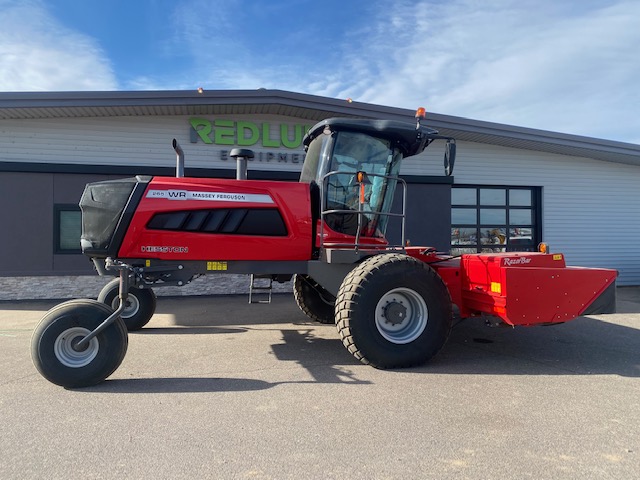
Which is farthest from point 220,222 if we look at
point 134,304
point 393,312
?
point 134,304

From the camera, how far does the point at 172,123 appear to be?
32.2ft

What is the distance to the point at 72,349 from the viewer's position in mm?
4047

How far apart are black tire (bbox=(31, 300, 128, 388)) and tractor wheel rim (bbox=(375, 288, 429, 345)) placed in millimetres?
2588

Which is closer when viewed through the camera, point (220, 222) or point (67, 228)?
point (220, 222)

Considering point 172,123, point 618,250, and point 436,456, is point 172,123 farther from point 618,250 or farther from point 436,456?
point 618,250

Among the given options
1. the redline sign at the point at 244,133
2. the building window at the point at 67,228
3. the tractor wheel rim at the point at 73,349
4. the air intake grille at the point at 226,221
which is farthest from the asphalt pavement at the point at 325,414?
the redline sign at the point at 244,133

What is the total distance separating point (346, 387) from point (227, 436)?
131 cm

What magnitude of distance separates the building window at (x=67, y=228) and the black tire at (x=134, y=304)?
3.68m

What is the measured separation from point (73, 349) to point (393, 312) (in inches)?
123

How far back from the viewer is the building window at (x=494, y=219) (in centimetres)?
1159

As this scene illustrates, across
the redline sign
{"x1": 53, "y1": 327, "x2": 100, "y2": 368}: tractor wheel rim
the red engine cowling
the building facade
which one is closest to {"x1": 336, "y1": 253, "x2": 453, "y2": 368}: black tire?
the red engine cowling

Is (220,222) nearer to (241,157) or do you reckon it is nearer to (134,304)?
(241,157)

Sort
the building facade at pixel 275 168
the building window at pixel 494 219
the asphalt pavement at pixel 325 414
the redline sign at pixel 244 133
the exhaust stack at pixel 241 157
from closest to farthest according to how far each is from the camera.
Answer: the asphalt pavement at pixel 325 414 → the exhaust stack at pixel 241 157 → the building facade at pixel 275 168 → the redline sign at pixel 244 133 → the building window at pixel 494 219

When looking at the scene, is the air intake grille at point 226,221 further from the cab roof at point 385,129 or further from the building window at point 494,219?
the building window at point 494,219
